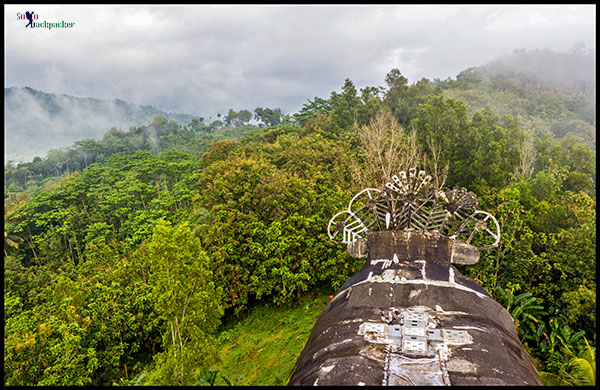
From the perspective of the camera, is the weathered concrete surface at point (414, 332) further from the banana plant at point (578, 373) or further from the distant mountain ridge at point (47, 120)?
the distant mountain ridge at point (47, 120)

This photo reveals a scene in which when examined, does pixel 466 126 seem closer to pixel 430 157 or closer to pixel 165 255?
pixel 430 157

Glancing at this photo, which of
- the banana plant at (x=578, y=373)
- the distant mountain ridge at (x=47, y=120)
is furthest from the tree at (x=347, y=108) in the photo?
the distant mountain ridge at (x=47, y=120)

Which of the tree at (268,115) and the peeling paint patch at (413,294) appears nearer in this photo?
the peeling paint patch at (413,294)

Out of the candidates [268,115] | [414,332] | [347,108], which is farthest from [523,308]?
[268,115]

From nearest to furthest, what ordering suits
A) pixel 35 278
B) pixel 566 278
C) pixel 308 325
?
1. pixel 566 278
2. pixel 308 325
3. pixel 35 278

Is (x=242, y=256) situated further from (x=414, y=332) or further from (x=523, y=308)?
(x=523, y=308)

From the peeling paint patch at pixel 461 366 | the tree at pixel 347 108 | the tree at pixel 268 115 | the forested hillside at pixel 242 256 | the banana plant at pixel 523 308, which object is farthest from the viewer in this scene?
the tree at pixel 268 115

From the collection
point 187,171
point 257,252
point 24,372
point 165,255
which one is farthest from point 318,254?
point 187,171
